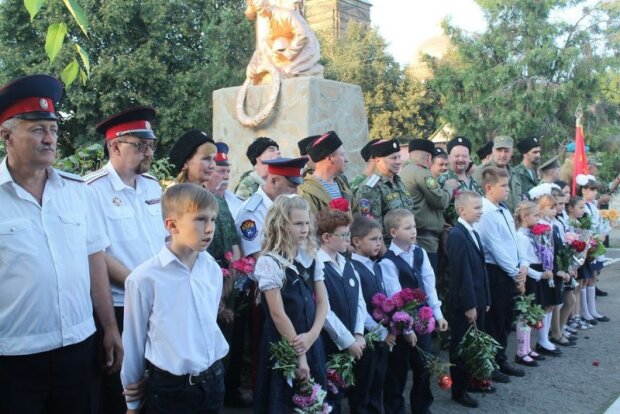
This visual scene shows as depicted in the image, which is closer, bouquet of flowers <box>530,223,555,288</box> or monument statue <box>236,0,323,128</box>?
bouquet of flowers <box>530,223,555,288</box>

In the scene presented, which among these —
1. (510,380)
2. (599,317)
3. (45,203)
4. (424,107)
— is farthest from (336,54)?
(45,203)

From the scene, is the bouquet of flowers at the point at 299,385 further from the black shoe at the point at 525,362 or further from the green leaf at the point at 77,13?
the black shoe at the point at 525,362

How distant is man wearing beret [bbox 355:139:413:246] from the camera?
17.6 feet

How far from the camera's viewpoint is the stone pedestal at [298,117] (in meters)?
9.07

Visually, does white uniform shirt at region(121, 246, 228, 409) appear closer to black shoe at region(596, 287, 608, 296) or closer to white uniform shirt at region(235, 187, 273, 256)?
white uniform shirt at region(235, 187, 273, 256)

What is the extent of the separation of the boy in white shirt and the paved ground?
2.00 meters

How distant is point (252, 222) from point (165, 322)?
1.70m

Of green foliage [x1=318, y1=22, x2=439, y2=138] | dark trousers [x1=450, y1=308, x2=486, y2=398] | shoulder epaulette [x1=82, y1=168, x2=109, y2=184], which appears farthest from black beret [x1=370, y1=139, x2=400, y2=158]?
green foliage [x1=318, y1=22, x2=439, y2=138]

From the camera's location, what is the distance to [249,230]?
13.9 feet

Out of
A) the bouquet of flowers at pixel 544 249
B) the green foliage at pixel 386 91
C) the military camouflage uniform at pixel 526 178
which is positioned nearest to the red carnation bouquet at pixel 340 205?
the bouquet of flowers at pixel 544 249

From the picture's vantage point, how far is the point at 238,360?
455 centimetres

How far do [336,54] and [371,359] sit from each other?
30112 mm

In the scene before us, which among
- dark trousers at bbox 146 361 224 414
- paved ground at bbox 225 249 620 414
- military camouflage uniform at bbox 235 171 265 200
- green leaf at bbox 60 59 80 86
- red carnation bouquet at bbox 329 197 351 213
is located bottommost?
paved ground at bbox 225 249 620 414

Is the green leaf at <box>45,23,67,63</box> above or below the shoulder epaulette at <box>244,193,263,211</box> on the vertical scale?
above
